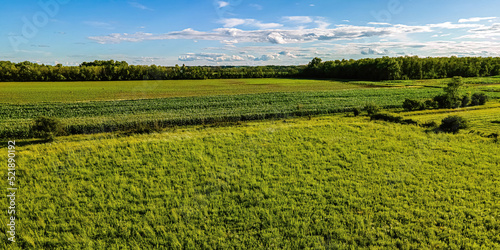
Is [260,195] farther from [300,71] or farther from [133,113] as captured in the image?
[300,71]

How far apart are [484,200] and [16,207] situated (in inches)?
881

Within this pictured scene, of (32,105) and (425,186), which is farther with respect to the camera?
(32,105)

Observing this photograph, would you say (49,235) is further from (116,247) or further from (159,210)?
(159,210)

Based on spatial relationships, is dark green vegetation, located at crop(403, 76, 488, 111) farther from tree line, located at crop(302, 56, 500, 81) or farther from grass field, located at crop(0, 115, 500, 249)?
tree line, located at crop(302, 56, 500, 81)

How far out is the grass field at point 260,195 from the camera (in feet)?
31.8

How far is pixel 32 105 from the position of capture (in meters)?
44.8

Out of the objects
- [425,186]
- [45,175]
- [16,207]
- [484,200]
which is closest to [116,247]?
[16,207]

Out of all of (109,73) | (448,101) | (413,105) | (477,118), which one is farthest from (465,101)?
(109,73)

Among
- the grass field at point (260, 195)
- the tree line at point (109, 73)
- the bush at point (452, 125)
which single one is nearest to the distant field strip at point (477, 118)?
the bush at point (452, 125)

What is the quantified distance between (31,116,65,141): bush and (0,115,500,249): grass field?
11839 millimetres


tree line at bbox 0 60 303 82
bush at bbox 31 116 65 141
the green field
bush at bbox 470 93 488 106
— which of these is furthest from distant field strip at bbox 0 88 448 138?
tree line at bbox 0 60 303 82

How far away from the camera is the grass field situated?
9.70 metres

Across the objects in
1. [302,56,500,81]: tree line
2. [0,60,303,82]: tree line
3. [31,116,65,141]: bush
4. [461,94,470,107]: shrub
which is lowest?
[31,116,65,141]: bush

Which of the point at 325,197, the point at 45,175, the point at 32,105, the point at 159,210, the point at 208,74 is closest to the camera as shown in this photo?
the point at 159,210
